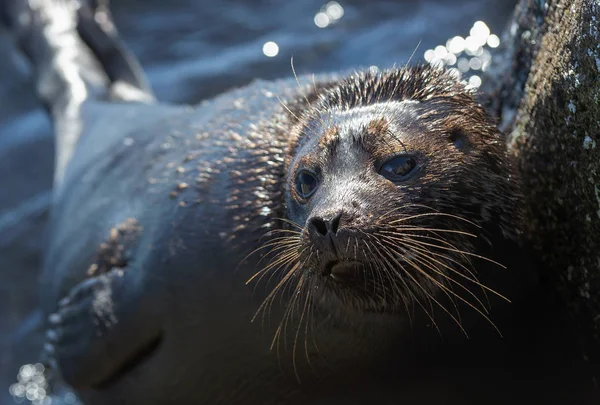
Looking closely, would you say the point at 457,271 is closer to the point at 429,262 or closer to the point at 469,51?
the point at 429,262

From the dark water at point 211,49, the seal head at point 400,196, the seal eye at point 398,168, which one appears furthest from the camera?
the dark water at point 211,49

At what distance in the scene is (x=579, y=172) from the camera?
3645 millimetres

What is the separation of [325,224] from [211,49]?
20.8 feet

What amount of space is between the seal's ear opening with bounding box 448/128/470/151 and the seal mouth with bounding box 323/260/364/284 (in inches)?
30.1

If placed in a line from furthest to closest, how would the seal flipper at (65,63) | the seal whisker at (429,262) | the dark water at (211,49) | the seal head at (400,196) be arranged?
the dark water at (211,49) < the seal flipper at (65,63) < the seal whisker at (429,262) < the seal head at (400,196)

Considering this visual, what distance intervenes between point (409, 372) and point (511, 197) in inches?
35.8

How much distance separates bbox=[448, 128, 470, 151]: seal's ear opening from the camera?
146 inches

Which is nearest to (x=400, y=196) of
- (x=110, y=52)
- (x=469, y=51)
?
(x=110, y=52)

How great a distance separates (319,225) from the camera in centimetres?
321

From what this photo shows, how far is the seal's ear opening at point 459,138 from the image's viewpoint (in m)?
3.71

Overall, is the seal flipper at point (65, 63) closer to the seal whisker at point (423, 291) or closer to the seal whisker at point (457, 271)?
the seal whisker at point (423, 291)

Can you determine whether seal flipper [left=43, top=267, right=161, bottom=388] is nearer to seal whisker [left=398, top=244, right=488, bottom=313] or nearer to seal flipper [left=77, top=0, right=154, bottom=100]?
seal whisker [left=398, top=244, right=488, bottom=313]

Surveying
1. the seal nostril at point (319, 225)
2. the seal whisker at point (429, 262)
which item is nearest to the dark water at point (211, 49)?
the seal whisker at point (429, 262)

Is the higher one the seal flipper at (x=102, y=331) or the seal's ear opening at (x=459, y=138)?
the seal's ear opening at (x=459, y=138)
